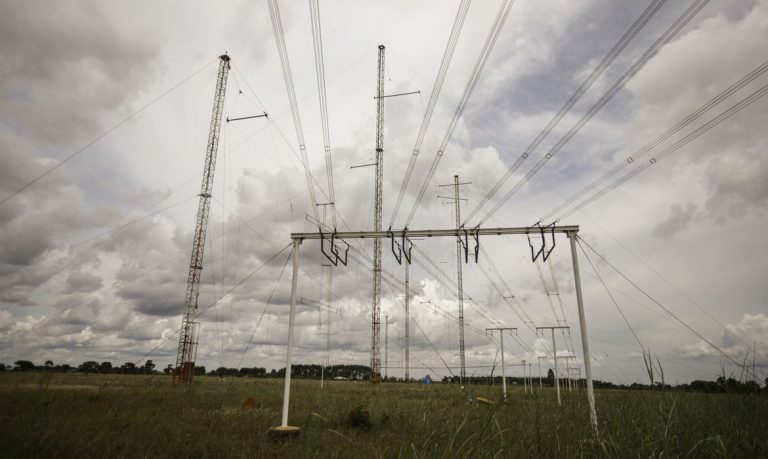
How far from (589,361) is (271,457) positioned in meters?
10.0

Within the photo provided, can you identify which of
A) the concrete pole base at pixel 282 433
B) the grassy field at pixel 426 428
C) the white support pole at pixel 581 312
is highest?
the white support pole at pixel 581 312

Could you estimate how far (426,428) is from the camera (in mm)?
4195

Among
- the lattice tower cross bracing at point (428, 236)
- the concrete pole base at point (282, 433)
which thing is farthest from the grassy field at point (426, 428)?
the lattice tower cross bracing at point (428, 236)

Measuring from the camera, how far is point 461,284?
56.2 m

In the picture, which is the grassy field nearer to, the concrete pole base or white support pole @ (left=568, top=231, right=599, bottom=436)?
the concrete pole base

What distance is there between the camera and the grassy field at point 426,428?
3654mm

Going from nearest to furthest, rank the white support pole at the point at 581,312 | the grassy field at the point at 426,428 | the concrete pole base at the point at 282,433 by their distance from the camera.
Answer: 1. the grassy field at the point at 426,428
2. the concrete pole base at the point at 282,433
3. the white support pole at the point at 581,312

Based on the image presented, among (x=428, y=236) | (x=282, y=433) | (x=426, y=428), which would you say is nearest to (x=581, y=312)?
(x=428, y=236)

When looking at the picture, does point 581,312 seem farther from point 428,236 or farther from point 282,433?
point 282,433

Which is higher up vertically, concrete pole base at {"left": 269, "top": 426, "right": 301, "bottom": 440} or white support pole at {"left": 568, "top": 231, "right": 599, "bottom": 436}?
white support pole at {"left": 568, "top": 231, "right": 599, "bottom": 436}

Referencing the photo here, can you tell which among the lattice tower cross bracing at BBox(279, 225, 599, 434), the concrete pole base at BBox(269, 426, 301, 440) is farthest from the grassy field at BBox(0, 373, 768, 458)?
the lattice tower cross bracing at BBox(279, 225, 599, 434)

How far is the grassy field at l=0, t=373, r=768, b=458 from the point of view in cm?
365

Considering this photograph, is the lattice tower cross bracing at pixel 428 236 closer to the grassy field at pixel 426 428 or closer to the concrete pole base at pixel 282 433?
the concrete pole base at pixel 282 433

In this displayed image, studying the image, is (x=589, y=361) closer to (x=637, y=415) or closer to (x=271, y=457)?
(x=637, y=415)
